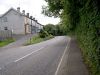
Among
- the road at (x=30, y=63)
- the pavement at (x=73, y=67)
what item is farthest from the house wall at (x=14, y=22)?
the pavement at (x=73, y=67)

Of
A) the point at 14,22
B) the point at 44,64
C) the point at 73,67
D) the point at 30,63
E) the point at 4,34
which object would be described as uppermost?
the point at 14,22

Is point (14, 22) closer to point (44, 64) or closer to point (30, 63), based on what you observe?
point (30, 63)

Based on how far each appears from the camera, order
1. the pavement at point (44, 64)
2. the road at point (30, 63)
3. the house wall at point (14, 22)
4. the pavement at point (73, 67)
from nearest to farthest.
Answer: the pavement at point (73, 67)
the pavement at point (44, 64)
the road at point (30, 63)
the house wall at point (14, 22)

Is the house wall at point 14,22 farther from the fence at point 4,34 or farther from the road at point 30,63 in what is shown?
the road at point 30,63

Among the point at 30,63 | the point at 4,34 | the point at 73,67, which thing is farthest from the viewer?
the point at 4,34

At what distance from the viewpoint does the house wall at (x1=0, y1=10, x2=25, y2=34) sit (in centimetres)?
8619

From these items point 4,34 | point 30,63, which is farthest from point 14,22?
point 30,63

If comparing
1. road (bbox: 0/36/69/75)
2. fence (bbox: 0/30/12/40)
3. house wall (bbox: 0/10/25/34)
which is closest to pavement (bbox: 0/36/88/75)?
road (bbox: 0/36/69/75)

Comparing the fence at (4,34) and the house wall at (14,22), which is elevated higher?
the house wall at (14,22)

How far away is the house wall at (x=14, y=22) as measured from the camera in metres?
86.2

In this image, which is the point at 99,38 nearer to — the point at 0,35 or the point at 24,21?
the point at 0,35

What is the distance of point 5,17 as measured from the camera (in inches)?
3442

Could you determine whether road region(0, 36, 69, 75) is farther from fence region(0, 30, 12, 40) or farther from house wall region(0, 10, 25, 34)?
house wall region(0, 10, 25, 34)

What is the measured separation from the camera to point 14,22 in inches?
3423
